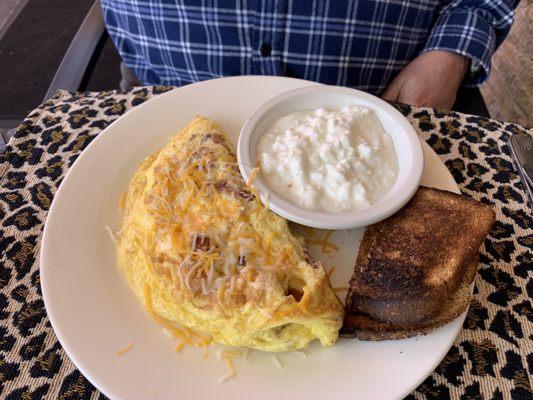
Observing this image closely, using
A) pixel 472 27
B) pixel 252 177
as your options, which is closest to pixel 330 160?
pixel 252 177

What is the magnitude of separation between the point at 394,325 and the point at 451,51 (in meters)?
1.54

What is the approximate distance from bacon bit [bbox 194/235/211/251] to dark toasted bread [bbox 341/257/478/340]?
1.57 ft

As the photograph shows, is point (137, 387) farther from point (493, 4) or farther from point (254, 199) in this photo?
point (493, 4)

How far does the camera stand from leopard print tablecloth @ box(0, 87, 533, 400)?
1422mm

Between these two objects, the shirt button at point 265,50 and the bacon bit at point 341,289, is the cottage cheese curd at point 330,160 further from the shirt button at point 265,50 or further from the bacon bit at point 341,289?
the shirt button at point 265,50

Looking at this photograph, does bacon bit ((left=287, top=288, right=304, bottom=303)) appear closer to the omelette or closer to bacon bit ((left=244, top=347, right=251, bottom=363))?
the omelette

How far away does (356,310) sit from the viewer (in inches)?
55.4

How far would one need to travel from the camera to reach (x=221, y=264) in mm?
1353

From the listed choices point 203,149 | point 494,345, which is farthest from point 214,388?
point 494,345

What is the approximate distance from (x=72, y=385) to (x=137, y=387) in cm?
29

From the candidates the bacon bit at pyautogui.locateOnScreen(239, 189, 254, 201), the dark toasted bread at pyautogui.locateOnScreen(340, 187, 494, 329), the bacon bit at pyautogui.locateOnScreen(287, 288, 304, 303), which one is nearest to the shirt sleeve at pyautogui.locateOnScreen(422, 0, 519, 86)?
the dark toasted bread at pyautogui.locateOnScreen(340, 187, 494, 329)

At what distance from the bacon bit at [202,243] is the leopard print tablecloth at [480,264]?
21.8 inches

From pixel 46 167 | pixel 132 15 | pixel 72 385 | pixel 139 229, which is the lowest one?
pixel 72 385

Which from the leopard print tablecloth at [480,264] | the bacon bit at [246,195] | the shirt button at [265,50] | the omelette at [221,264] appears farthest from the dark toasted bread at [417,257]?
the shirt button at [265,50]
